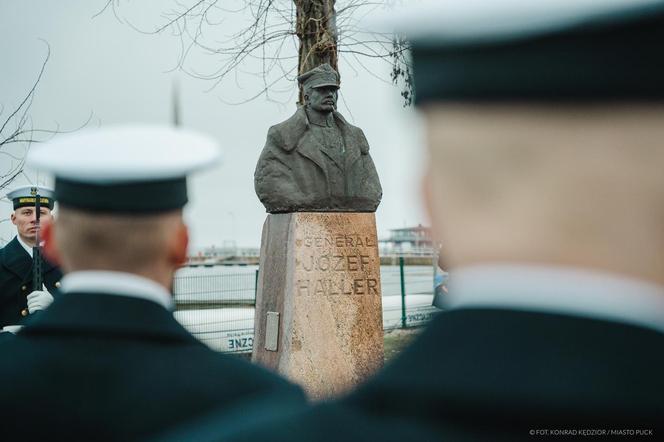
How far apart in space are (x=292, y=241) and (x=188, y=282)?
6.28m

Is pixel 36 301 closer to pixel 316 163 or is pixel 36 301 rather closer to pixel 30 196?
pixel 30 196

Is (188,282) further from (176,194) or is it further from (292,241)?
(176,194)

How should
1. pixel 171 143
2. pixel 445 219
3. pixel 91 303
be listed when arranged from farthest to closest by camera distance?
pixel 171 143 → pixel 91 303 → pixel 445 219

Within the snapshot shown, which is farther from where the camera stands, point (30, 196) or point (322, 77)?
point (322, 77)

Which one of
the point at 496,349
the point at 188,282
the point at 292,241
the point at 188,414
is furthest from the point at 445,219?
the point at 188,282

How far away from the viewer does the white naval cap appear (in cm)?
145

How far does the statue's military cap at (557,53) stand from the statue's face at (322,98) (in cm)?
616

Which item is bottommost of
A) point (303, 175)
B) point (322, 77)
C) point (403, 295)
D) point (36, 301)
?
point (403, 295)

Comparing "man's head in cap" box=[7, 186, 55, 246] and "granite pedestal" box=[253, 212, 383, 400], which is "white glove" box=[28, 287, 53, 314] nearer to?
"man's head in cap" box=[7, 186, 55, 246]

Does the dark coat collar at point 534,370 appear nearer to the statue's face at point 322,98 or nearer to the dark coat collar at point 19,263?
the dark coat collar at point 19,263

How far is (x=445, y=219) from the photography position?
683mm

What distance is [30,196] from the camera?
206 inches

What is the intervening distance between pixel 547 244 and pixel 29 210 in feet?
16.4

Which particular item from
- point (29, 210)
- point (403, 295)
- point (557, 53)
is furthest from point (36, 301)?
point (403, 295)
